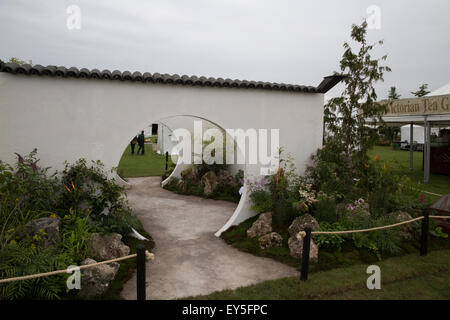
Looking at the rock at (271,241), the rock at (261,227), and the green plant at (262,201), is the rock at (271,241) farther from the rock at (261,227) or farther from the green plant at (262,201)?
the green plant at (262,201)

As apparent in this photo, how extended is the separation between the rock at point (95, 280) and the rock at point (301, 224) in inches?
131

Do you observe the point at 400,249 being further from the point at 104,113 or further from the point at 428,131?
the point at 428,131

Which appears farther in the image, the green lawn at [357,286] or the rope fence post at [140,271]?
the green lawn at [357,286]

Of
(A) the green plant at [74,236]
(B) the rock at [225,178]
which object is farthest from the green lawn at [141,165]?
(A) the green plant at [74,236]

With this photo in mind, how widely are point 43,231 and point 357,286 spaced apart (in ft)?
15.3

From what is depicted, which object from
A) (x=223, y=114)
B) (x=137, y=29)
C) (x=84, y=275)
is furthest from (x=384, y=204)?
(x=137, y=29)

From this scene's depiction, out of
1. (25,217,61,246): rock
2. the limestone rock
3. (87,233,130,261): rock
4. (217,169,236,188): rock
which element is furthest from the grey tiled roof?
the limestone rock

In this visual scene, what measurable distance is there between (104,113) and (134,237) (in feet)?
8.50

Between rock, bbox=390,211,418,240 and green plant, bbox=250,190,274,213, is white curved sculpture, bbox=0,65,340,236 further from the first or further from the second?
rock, bbox=390,211,418,240

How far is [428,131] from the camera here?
39.9ft

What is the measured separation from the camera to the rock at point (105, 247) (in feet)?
16.4

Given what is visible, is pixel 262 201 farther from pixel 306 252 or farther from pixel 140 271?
pixel 140 271

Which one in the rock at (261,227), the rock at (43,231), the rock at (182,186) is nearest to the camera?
the rock at (43,231)

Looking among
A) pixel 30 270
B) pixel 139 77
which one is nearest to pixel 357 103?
pixel 139 77
